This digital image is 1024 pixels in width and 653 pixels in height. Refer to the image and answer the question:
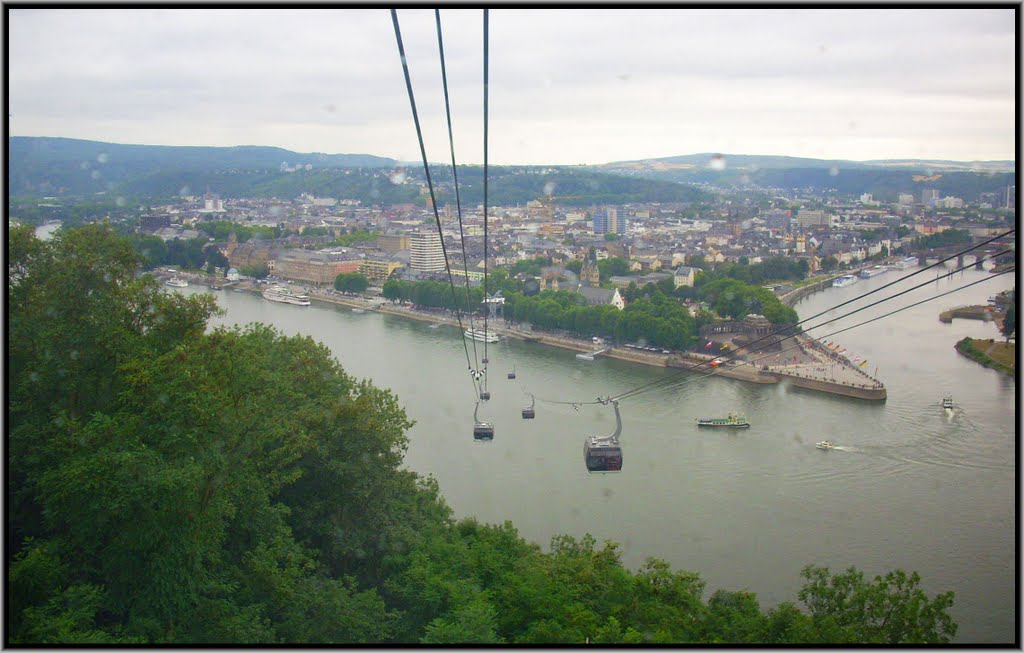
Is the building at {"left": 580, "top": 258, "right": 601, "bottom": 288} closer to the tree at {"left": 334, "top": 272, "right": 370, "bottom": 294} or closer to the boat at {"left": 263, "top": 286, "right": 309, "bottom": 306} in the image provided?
the tree at {"left": 334, "top": 272, "right": 370, "bottom": 294}

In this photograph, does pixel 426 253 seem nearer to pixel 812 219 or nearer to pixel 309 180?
pixel 812 219

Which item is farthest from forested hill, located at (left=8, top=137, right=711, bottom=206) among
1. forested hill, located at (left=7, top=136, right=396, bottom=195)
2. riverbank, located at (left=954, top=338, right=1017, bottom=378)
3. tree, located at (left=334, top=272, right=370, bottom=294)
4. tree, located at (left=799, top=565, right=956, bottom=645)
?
tree, located at (left=799, top=565, right=956, bottom=645)

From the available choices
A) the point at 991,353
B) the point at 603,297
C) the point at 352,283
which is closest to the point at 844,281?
the point at 603,297

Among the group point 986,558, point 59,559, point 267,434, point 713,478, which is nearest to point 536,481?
point 713,478

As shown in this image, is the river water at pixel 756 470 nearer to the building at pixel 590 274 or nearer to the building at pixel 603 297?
the building at pixel 603 297

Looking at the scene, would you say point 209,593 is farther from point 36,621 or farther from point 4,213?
point 4,213

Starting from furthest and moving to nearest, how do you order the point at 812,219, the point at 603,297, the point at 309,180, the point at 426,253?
1. the point at 309,180
2. the point at 812,219
3. the point at 426,253
4. the point at 603,297
